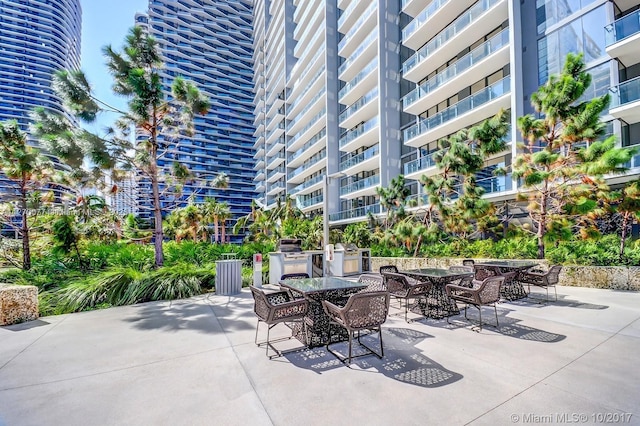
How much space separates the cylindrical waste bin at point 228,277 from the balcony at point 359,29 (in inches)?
1070

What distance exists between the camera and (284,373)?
12.3 ft

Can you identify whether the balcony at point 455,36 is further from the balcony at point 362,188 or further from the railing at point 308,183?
the railing at point 308,183

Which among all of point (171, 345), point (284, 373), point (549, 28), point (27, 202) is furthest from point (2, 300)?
point (549, 28)

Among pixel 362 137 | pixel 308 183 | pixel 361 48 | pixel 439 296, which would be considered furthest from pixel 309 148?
pixel 439 296

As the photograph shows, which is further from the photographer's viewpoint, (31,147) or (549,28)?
(549,28)

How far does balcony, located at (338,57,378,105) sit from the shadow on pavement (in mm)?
26659

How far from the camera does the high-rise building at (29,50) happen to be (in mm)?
75625

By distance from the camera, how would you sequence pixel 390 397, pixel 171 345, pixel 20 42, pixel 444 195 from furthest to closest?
pixel 20 42
pixel 444 195
pixel 171 345
pixel 390 397

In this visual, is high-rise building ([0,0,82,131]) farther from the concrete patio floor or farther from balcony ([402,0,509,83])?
the concrete patio floor

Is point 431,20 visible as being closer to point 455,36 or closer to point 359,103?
point 455,36

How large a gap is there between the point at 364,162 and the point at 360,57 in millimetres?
10500

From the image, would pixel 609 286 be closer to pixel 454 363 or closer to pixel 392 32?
pixel 454 363

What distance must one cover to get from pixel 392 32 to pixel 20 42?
10791 cm

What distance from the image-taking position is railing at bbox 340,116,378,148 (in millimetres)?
27002
